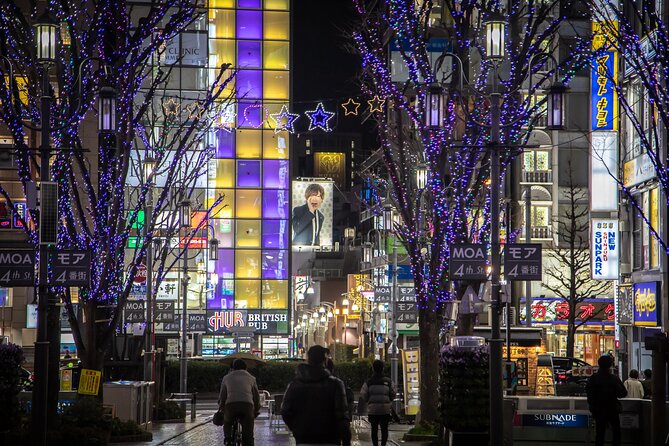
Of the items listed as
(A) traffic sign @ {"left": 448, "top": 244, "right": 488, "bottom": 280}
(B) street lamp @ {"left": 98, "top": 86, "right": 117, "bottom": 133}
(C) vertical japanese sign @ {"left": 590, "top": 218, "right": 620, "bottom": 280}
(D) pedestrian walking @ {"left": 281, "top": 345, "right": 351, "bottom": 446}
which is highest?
(B) street lamp @ {"left": 98, "top": 86, "right": 117, "bottom": 133}

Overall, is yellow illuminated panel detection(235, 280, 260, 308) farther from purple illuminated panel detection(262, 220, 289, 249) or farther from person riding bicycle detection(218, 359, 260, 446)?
person riding bicycle detection(218, 359, 260, 446)

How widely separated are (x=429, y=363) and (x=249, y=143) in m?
55.3

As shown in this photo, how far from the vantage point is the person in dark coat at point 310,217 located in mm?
82875

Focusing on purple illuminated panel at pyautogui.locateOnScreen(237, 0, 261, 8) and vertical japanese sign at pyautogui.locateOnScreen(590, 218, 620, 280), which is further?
purple illuminated panel at pyautogui.locateOnScreen(237, 0, 261, 8)

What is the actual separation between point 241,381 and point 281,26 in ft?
216

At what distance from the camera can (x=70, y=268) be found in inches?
756

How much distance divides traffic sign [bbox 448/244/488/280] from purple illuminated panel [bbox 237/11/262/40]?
63.8 meters

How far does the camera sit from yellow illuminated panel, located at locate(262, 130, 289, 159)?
81.4 metres

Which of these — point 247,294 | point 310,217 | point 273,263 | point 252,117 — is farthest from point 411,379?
point 310,217

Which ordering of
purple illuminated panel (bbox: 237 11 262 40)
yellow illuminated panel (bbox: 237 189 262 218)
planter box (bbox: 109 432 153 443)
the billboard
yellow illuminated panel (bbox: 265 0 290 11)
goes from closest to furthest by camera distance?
1. planter box (bbox: 109 432 153 443)
2. yellow illuminated panel (bbox: 237 189 262 218)
3. purple illuminated panel (bbox: 237 11 262 40)
4. yellow illuminated panel (bbox: 265 0 290 11)
5. the billboard

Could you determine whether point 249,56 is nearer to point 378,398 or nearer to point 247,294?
point 247,294

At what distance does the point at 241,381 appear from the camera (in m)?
18.0

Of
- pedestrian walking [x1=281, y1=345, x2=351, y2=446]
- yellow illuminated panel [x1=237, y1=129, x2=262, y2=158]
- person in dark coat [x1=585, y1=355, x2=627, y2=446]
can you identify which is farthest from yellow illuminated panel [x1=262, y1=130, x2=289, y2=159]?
pedestrian walking [x1=281, y1=345, x2=351, y2=446]

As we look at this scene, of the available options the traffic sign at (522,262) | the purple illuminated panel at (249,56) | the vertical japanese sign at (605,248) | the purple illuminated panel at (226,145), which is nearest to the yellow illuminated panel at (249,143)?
the purple illuminated panel at (226,145)
